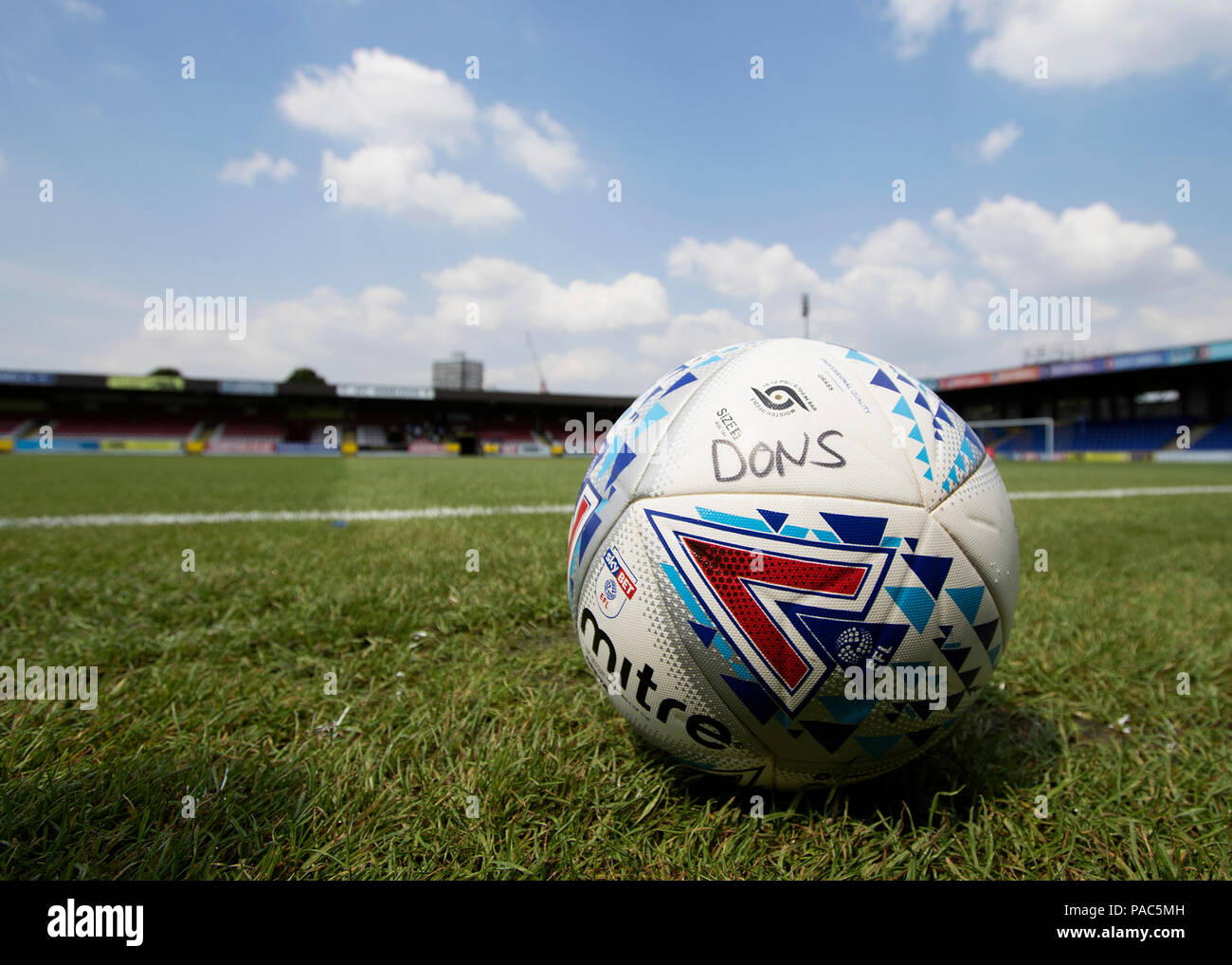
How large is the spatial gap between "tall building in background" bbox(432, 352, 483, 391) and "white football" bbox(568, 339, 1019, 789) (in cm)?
9260

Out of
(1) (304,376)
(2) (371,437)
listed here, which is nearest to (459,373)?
(1) (304,376)

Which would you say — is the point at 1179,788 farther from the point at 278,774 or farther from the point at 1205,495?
the point at 1205,495

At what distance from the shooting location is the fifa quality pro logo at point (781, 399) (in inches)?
61.4

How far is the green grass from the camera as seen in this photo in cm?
143

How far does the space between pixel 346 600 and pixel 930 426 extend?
110 inches

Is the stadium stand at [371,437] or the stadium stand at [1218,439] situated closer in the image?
the stadium stand at [1218,439]

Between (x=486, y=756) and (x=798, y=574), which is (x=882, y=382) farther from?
(x=486, y=756)

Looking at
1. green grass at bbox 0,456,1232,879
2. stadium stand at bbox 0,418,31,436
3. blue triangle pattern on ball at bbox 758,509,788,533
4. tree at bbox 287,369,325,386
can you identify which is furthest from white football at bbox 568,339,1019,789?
tree at bbox 287,369,325,386

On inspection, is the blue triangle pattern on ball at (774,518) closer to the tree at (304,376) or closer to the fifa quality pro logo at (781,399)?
the fifa quality pro logo at (781,399)

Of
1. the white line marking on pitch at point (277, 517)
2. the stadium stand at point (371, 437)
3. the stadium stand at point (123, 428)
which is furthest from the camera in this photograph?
the stadium stand at point (371, 437)

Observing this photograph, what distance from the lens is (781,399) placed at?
158cm


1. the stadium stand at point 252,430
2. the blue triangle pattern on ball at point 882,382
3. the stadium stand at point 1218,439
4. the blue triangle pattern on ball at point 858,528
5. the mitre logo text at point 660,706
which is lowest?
the mitre logo text at point 660,706

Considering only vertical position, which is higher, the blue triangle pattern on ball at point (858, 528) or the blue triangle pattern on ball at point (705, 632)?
the blue triangle pattern on ball at point (858, 528)

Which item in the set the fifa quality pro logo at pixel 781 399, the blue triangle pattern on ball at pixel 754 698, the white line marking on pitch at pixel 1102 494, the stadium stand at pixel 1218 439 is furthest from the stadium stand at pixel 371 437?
the stadium stand at pixel 1218 439
